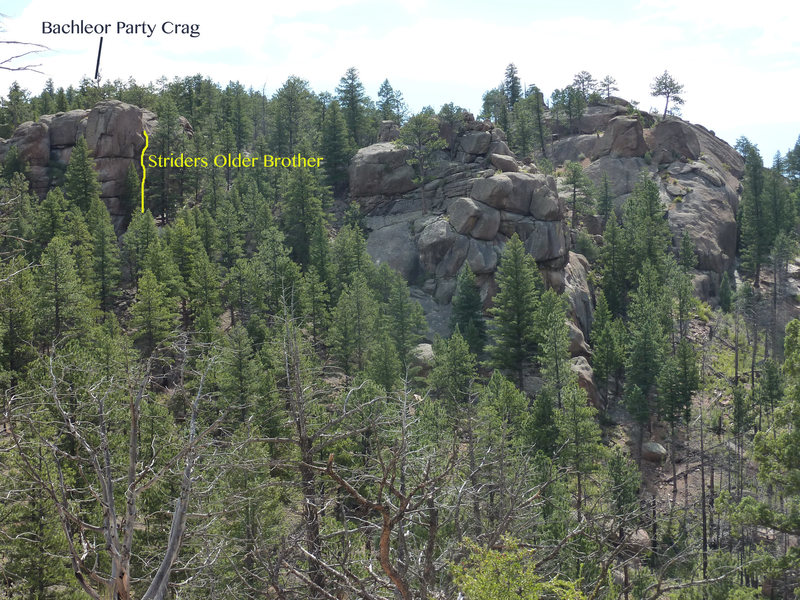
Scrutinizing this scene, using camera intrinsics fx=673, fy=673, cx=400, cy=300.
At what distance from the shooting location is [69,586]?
21625 mm

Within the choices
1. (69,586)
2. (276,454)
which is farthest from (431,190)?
(69,586)

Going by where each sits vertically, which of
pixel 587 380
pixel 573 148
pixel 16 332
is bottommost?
pixel 587 380

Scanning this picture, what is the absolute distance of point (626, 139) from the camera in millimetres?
88375

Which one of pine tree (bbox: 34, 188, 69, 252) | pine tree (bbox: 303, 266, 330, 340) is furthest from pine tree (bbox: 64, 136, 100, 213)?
pine tree (bbox: 303, 266, 330, 340)

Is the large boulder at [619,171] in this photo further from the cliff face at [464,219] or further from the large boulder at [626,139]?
the cliff face at [464,219]

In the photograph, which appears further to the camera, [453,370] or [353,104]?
[353,104]

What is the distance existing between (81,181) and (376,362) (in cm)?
3669

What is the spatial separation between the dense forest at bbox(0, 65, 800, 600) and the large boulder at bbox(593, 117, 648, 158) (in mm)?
13094

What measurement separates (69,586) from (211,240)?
3725 centimetres

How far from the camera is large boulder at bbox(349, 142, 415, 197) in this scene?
71.5 meters

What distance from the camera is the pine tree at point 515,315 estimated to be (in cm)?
4925

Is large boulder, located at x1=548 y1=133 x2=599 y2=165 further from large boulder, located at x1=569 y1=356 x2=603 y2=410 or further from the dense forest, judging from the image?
large boulder, located at x1=569 y1=356 x2=603 y2=410

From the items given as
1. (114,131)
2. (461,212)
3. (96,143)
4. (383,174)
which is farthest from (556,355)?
(96,143)

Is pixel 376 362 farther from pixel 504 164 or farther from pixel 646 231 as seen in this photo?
pixel 646 231
